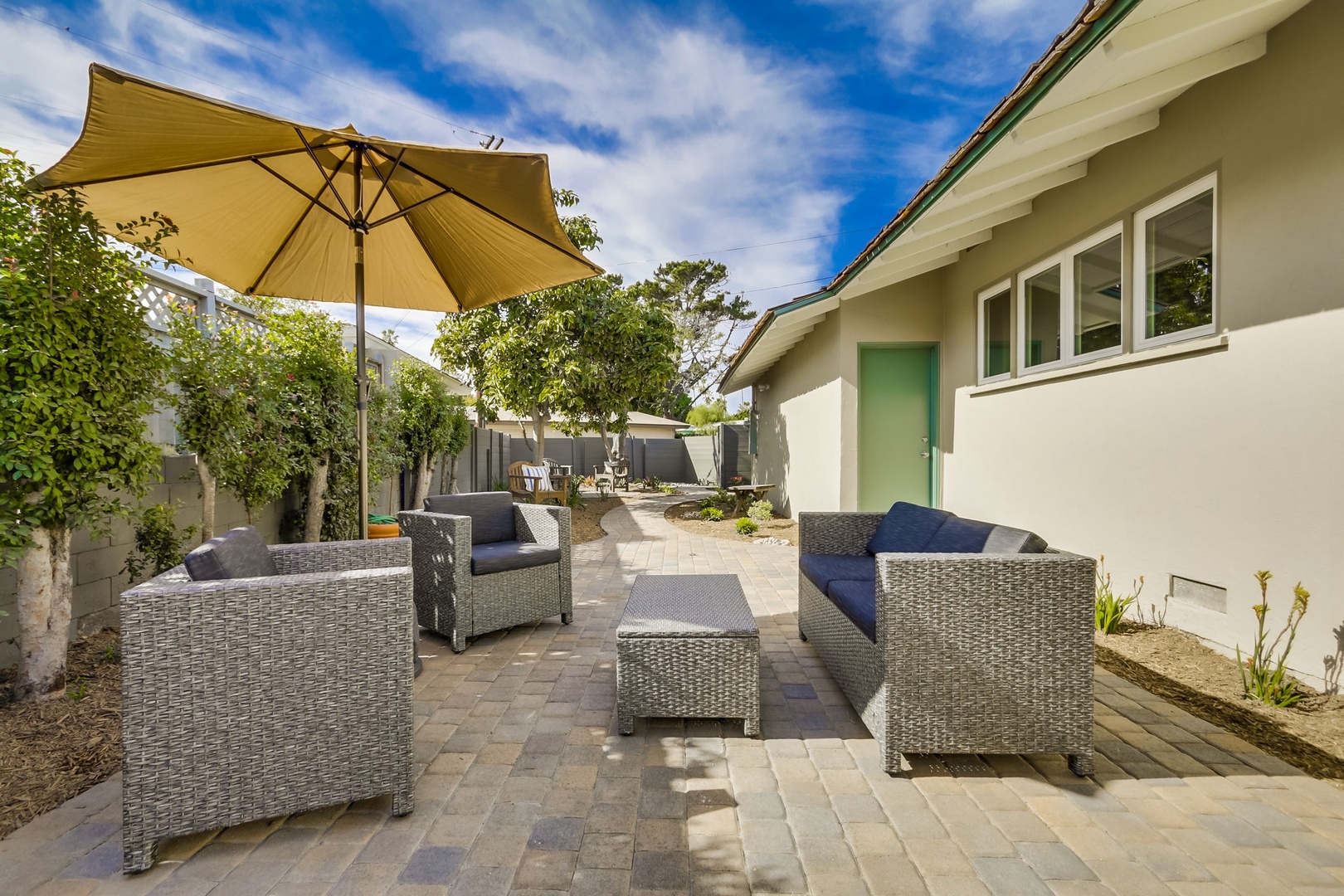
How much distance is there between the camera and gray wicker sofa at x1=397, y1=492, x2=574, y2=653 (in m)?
3.38

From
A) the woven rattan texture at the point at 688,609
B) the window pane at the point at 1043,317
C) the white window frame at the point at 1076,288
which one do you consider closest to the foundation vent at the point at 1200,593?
the white window frame at the point at 1076,288

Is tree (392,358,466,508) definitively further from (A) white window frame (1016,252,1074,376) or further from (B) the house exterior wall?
(A) white window frame (1016,252,1074,376)

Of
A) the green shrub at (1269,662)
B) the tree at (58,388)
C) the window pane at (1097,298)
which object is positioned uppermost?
the window pane at (1097,298)

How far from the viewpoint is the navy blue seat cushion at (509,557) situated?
3.47m

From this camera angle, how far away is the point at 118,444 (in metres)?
2.32

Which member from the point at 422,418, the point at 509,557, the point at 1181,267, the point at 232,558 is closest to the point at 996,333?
the point at 1181,267

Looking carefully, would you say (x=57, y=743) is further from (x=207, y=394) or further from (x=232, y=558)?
(x=207, y=394)

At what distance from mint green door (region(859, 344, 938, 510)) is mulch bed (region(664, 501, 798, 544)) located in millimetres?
1299

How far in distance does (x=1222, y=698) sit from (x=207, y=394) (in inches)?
Answer: 207

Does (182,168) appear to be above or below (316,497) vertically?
above

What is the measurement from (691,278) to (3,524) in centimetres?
2518

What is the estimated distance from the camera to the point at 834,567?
316cm

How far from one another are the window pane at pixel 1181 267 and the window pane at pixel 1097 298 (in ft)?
0.79

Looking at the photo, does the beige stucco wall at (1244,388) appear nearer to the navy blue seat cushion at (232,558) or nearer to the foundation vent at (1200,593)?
the foundation vent at (1200,593)
